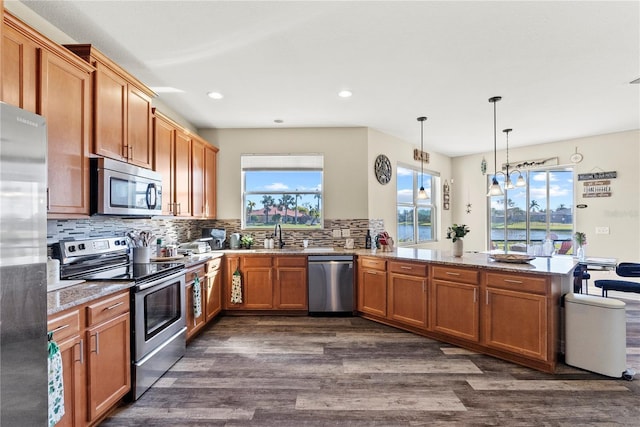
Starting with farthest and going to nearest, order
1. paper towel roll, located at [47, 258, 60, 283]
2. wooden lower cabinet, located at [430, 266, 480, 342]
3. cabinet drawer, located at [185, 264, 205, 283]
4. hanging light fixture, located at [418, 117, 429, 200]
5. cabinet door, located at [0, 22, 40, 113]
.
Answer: hanging light fixture, located at [418, 117, 429, 200], cabinet drawer, located at [185, 264, 205, 283], wooden lower cabinet, located at [430, 266, 480, 342], paper towel roll, located at [47, 258, 60, 283], cabinet door, located at [0, 22, 40, 113]

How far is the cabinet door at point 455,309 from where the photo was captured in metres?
3.02

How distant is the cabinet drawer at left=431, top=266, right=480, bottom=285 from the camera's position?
3.03 m

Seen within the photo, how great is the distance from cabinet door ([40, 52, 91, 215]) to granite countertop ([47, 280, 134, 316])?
485mm

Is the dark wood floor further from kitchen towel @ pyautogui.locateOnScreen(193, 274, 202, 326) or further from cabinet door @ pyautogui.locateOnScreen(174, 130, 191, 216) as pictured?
cabinet door @ pyautogui.locateOnScreen(174, 130, 191, 216)

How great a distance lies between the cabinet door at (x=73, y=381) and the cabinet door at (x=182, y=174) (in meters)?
2.01

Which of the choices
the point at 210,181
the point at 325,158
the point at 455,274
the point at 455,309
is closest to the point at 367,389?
the point at 455,309

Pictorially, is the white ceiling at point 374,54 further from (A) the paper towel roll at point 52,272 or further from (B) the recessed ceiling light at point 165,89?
(A) the paper towel roll at point 52,272

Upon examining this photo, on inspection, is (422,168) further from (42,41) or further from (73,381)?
(73,381)

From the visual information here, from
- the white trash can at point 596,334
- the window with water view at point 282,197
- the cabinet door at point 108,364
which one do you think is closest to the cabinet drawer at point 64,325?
the cabinet door at point 108,364

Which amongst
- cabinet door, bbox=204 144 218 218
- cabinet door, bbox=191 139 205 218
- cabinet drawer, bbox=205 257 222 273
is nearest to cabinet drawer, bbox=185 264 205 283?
cabinet drawer, bbox=205 257 222 273

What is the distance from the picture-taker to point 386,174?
5.13 m

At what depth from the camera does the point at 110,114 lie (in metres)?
2.41

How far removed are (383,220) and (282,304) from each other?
207 cm

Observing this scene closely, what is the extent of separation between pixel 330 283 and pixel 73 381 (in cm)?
279
